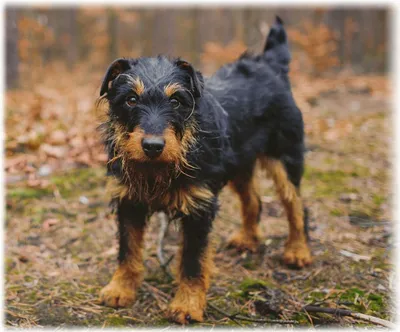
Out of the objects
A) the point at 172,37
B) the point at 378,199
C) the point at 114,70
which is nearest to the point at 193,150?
the point at 114,70

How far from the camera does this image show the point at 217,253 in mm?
4863

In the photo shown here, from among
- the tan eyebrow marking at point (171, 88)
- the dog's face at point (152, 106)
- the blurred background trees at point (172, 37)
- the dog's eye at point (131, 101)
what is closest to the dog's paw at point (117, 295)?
the dog's face at point (152, 106)

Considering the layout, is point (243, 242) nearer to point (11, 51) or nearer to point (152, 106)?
point (152, 106)

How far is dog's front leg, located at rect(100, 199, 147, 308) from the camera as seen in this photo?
12.3 ft

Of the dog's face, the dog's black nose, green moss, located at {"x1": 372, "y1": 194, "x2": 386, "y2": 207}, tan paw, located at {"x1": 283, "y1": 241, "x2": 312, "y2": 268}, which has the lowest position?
tan paw, located at {"x1": 283, "y1": 241, "x2": 312, "y2": 268}

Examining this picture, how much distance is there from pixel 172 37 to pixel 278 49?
1649cm

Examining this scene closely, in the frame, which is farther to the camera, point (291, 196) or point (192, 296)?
point (291, 196)

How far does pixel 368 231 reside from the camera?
5195 millimetres

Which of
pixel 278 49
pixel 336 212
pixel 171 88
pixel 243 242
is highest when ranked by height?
pixel 278 49

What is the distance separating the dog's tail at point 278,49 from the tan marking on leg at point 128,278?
2426mm

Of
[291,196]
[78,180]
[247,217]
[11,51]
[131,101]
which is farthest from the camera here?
[11,51]

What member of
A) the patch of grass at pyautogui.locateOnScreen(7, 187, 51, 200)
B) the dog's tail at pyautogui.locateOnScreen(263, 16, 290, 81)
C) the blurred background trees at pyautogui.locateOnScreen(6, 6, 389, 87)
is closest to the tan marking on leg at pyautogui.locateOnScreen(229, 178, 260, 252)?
the dog's tail at pyautogui.locateOnScreen(263, 16, 290, 81)

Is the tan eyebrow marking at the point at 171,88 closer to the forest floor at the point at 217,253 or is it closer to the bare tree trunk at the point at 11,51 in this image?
the forest floor at the point at 217,253

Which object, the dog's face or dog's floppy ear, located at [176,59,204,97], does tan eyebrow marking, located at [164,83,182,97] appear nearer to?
the dog's face
